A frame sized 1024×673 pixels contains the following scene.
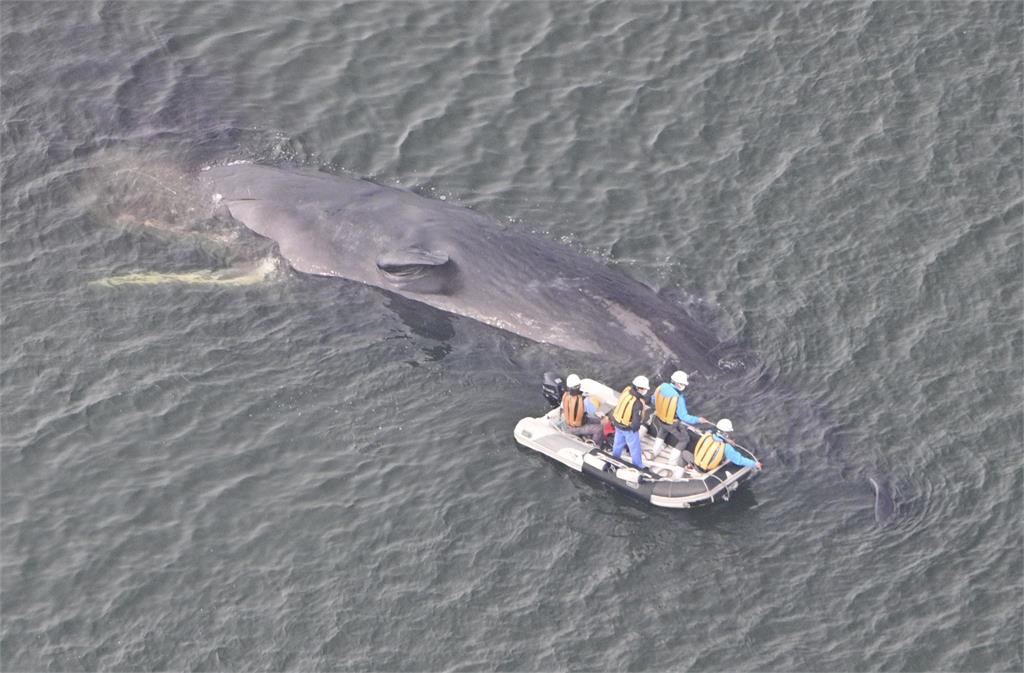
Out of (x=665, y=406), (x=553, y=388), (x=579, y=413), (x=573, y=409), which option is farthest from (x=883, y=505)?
(x=553, y=388)

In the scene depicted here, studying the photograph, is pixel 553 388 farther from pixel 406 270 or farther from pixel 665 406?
pixel 406 270

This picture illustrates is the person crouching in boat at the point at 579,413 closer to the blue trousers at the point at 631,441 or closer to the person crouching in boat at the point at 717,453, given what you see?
the blue trousers at the point at 631,441

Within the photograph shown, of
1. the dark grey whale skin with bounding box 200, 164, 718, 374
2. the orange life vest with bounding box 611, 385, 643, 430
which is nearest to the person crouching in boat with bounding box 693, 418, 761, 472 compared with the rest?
the orange life vest with bounding box 611, 385, 643, 430

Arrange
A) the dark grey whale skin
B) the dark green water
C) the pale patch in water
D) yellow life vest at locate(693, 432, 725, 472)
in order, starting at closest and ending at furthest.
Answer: the dark green water < yellow life vest at locate(693, 432, 725, 472) < the dark grey whale skin < the pale patch in water

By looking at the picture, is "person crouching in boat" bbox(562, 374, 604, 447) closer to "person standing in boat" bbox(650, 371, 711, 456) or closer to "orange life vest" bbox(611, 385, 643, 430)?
"orange life vest" bbox(611, 385, 643, 430)

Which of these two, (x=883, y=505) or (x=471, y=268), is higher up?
(x=471, y=268)

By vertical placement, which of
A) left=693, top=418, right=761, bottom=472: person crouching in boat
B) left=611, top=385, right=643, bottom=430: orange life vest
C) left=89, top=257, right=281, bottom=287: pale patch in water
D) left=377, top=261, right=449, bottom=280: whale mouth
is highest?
left=377, top=261, right=449, bottom=280: whale mouth
